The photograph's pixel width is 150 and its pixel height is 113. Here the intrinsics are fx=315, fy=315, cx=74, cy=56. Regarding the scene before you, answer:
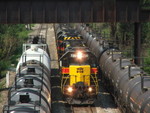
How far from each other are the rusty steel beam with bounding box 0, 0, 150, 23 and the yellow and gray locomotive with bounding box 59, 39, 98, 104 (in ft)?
20.8

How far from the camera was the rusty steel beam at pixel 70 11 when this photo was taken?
2783 centimetres

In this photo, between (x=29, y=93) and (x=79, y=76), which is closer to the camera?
(x=29, y=93)

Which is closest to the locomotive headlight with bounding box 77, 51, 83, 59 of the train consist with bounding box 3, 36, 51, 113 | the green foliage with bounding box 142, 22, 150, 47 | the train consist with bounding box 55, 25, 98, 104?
the train consist with bounding box 55, 25, 98, 104

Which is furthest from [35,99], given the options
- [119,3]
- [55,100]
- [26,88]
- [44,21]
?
[119,3]

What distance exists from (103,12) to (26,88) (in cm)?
1487

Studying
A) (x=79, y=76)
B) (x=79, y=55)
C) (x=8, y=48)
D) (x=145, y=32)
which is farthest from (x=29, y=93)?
(x=145, y=32)

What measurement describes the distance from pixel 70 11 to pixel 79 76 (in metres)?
8.24

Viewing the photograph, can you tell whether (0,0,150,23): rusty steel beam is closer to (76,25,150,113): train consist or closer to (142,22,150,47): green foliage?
(76,25,150,113): train consist

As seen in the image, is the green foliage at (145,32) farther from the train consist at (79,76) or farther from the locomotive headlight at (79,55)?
the locomotive headlight at (79,55)

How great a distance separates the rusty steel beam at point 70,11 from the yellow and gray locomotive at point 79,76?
6.33 meters

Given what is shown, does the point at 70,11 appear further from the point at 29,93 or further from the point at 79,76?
the point at 29,93

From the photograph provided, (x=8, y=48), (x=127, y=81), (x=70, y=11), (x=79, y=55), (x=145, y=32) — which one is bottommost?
(x=127, y=81)

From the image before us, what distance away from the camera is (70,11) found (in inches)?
1112

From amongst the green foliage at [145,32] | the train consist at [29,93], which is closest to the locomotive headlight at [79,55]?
the train consist at [29,93]
